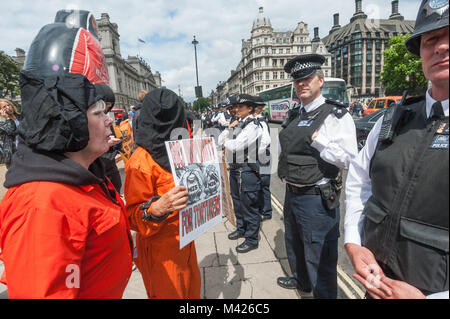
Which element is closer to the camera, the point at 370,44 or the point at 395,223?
the point at 395,223

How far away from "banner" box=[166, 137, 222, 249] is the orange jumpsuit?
0.21 meters

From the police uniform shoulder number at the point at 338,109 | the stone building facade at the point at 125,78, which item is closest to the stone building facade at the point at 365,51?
the stone building facade at the point at 125,78

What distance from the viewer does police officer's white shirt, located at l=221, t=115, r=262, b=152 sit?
347 centimetres

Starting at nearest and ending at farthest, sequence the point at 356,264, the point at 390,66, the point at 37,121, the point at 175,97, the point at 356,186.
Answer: the point at 37,121 → the point at 356,264 → the point at 356,186 → the point at 175,97 → the point at 390,66

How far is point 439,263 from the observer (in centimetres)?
76

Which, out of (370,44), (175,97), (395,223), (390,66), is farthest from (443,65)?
(370,44)

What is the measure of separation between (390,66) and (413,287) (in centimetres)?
4059

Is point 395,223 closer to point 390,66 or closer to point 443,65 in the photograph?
point 443,65

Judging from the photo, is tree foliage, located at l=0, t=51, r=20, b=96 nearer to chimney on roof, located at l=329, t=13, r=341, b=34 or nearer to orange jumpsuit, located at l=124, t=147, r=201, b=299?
orange jumpsuit, located at l=124, t=147, r=201, b=299

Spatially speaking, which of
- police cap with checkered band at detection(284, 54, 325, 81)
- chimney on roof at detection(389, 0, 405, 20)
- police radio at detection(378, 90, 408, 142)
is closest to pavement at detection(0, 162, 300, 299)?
police radio at detection(378, 90, 408, 142)

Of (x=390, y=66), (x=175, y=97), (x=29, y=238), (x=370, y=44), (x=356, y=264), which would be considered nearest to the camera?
(x=29, y=238)

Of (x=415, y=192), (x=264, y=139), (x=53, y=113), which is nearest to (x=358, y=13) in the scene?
(x=264, y=139)

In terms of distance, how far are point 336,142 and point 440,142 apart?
122 centimetres

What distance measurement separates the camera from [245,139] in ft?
11.4
